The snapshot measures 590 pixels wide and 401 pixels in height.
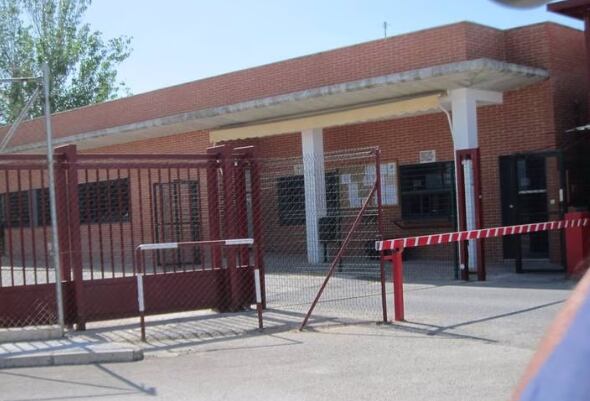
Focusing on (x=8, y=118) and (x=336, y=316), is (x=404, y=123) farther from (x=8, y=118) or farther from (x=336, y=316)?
(x=8, y=118)

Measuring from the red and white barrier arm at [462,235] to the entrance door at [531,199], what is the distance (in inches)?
52.6

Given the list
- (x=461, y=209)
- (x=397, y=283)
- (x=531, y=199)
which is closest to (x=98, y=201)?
(x=397, y=283)

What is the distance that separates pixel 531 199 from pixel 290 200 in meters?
4.95

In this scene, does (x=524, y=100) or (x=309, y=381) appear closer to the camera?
(x=309, y=381)

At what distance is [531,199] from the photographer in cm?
1522

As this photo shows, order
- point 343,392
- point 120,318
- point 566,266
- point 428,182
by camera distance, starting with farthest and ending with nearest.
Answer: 1. point 428,182
2. point 566,266
3. point 120,318
4. point 343,392

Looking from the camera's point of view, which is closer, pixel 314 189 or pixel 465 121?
pixel 314 189

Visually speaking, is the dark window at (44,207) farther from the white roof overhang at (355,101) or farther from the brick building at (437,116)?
the white roof overhang at (355,101)

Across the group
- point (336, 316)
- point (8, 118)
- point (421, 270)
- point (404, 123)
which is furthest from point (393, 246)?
point (8, 118)

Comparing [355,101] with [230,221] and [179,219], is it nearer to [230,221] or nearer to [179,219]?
[179,219]

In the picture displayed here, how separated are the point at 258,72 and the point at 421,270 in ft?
22.3

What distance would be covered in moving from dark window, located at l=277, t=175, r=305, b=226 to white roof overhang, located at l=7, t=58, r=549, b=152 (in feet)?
6.32

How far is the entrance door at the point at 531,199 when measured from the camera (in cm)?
1470

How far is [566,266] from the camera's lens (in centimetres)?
1369
